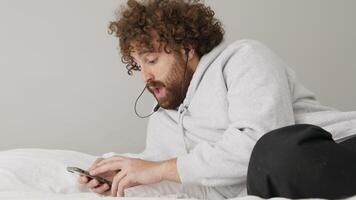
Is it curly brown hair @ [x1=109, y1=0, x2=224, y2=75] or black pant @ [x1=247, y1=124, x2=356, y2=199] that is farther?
curly brown hair @ [x1=109, y1=0, x2=224, y2=75]

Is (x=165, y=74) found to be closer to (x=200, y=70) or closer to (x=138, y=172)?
(x=200, y=70)

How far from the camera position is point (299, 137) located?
0.84 metres

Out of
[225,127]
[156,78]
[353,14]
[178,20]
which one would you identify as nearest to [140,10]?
[178,20]

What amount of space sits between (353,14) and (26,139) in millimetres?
1419

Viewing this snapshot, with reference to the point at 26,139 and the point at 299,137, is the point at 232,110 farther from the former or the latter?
the point at 26,139

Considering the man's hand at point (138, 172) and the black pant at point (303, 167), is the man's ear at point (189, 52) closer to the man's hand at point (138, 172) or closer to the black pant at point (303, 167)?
the man's hand at point (138, 172)

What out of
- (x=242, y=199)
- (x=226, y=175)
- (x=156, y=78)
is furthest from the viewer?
(x=156, y=78)

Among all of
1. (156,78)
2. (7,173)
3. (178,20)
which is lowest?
(7,173)

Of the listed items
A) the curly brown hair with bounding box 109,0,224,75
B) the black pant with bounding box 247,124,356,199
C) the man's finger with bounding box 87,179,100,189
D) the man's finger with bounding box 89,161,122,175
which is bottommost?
the man's finger with bounding box 87,179,100,189

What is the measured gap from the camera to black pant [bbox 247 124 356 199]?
81 cm

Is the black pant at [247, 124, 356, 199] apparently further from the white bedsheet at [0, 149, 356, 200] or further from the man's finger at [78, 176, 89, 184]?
the man's finger at [78, 176, 89, 184]

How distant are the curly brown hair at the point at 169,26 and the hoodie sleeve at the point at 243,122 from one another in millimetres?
321

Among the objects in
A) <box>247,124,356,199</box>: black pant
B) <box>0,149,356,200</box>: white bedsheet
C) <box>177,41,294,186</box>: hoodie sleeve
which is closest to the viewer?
<box>247,124,356,199</box>: black pant

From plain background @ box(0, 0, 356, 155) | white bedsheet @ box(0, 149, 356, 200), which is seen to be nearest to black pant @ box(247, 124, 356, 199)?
A: white bedsheet @ box(0, 149, 356, 200)
